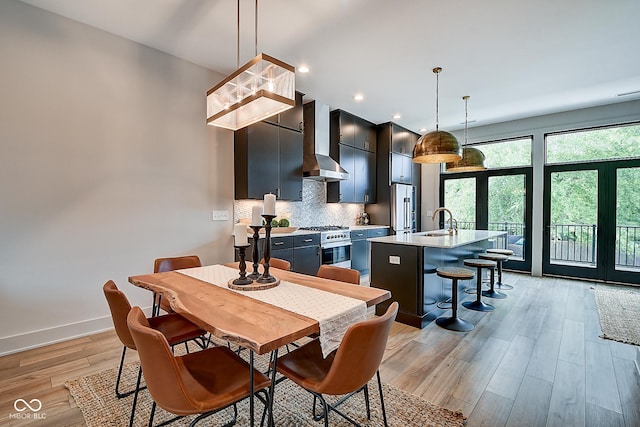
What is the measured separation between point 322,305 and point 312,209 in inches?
156

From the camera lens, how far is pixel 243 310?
57.0 inches

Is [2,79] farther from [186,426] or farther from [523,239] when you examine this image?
[523,239]

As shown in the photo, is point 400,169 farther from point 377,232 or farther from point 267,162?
point 267,162

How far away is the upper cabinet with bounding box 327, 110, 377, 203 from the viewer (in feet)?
18.0

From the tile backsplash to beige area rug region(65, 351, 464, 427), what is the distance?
248 centimetres

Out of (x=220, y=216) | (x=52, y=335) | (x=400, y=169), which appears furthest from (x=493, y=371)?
(x=400, y=169)

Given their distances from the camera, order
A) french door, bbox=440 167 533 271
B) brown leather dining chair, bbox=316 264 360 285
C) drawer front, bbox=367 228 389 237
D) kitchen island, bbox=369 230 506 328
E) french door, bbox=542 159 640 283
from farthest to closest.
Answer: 1. french door, bbox=440 167 533 271
2. drawer front, bbox=367 228 389 237
3. french door, bbox=542 159 640 283
4. kitchen island, bbox=369 230 506 328
5. brown leather dining chair, bbox=316 264 360 285

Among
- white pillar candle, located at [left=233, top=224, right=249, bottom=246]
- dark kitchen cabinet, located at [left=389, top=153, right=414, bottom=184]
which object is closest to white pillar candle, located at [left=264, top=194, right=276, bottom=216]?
white pillar candle, located at [left=233, top=224, right=249, bottom=246]

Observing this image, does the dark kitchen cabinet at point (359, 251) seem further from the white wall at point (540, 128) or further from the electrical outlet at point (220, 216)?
the white wall at point (540, 128)

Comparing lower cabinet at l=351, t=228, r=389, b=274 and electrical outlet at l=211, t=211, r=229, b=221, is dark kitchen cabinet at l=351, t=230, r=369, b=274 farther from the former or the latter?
electrical outlet at l=211, t=211, r=229, b=221

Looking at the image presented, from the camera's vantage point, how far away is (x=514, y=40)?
3.14 meters

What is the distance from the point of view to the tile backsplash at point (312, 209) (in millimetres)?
4780

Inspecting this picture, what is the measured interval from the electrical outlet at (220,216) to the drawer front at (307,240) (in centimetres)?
96

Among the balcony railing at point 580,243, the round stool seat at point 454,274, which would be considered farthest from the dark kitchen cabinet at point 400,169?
the round stool seat at point 454,274
